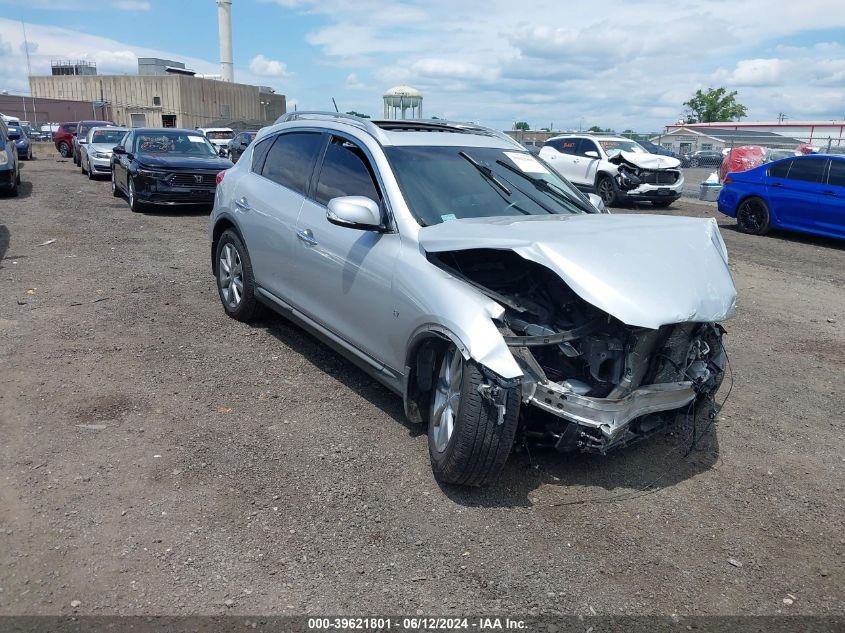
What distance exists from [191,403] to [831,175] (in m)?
11.7

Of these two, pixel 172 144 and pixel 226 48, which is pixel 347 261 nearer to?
pixel 172 144

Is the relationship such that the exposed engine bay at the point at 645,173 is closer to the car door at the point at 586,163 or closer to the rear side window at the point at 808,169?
the car door at the point at 586,163

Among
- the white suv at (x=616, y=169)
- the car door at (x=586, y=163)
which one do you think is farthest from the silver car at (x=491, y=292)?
the car door at (x=586, y=163)

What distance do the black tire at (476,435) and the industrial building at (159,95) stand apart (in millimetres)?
62450

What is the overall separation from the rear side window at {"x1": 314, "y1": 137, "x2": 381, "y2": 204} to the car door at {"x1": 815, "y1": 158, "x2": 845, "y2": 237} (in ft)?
34.0

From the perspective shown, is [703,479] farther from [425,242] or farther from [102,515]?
[102,515]

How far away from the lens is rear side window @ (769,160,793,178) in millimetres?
12781

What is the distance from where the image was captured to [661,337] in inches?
141

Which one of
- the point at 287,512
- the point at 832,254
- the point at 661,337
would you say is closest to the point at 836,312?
Answer: the point at 832,254

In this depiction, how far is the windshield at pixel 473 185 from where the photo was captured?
4387mm

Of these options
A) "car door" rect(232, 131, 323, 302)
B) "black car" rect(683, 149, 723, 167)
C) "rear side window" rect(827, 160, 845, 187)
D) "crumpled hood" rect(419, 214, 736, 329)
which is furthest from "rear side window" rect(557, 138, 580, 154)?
"black car" rect(683, 149, 723, 167)

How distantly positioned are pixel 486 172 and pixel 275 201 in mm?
1726

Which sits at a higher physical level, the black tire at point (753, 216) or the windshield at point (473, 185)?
the windshield at point (473, 185)

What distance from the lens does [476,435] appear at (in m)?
3.39
